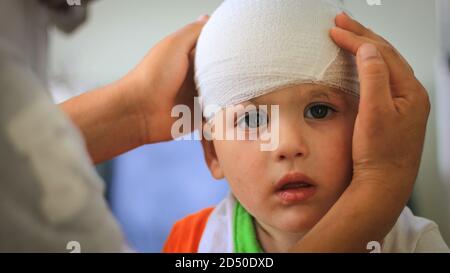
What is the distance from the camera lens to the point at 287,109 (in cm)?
74

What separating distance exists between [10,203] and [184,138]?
0.99 feet

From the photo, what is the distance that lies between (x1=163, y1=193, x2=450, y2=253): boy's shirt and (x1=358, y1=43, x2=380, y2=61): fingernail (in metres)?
0.24

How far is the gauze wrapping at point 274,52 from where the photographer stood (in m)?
0.73

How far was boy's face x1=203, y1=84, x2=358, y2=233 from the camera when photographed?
0.73 metres

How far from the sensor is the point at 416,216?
784 mm

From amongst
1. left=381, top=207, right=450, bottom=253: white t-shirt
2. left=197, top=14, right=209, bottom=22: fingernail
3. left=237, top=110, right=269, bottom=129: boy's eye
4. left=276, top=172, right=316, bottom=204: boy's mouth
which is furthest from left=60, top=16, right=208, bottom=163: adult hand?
left=381, top=207, right=450, bottom=253: white t-shirt

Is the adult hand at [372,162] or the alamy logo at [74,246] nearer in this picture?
the alamy logo at [74,246]

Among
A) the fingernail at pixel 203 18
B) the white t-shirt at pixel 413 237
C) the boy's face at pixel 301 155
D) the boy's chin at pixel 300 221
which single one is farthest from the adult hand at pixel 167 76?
the white t-shirt at pixel 413 237

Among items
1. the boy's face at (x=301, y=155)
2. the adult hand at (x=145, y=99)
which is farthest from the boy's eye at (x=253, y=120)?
the adult hand at (x=145, y=99)

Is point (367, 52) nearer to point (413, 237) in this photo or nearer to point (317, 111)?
point (317, 111)

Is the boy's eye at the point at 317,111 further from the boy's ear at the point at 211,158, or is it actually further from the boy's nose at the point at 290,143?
the boy's ear at the point at 211,158

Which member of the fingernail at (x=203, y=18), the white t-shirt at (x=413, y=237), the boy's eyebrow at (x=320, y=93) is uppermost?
the fingernail at (x=203, y=18)

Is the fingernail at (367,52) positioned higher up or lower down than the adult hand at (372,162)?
higher up
